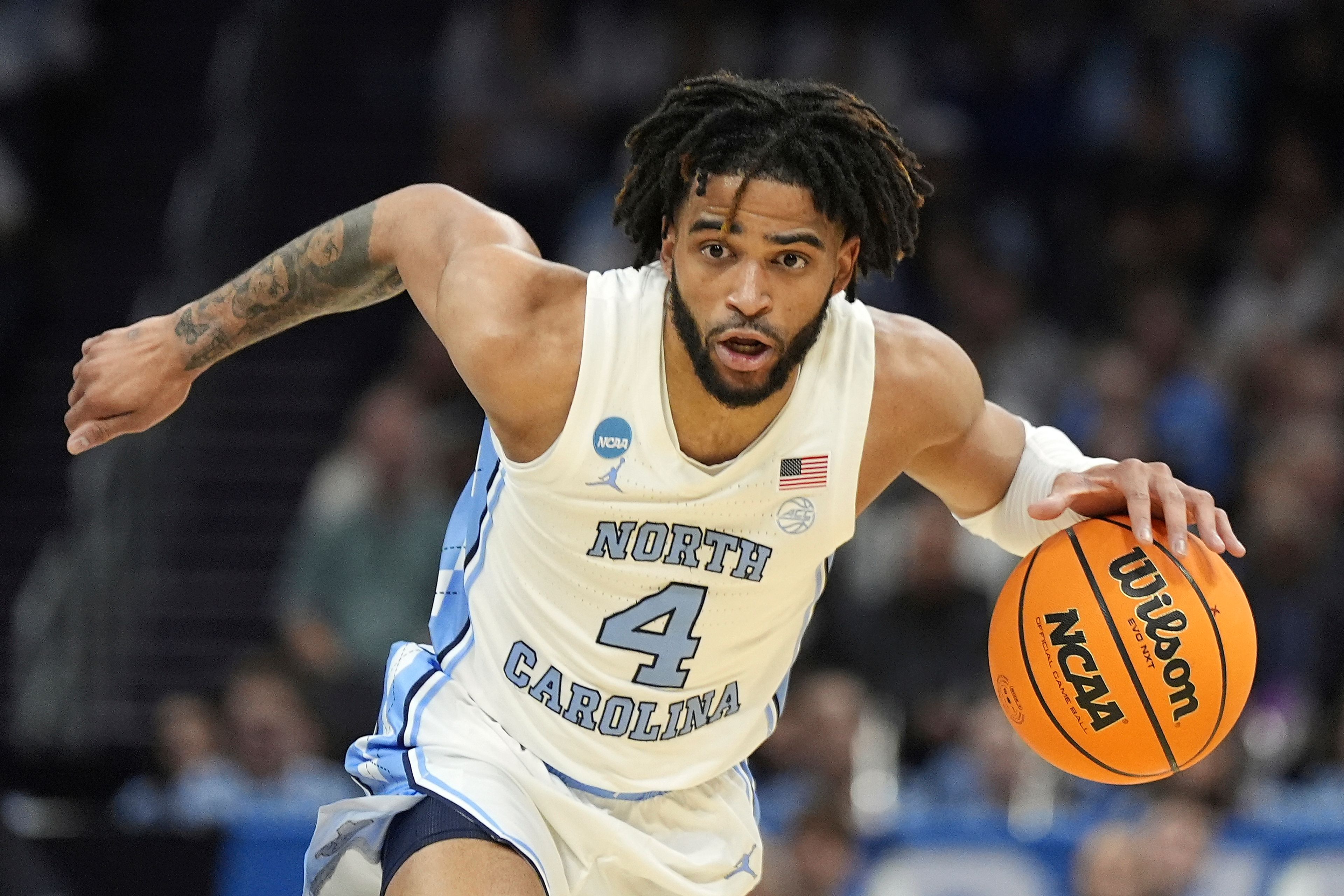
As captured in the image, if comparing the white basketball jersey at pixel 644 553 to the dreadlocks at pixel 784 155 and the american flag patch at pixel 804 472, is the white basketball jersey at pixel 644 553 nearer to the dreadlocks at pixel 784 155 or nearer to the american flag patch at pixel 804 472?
the american flag patch at pixel 804 472

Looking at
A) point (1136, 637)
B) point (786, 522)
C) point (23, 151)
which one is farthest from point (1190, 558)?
point (23, 151)

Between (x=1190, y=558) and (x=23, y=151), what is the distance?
353 inches

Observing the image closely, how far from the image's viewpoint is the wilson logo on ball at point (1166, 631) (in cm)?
354

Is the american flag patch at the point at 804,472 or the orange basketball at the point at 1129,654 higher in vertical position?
the american flag patch at the point at 804,472

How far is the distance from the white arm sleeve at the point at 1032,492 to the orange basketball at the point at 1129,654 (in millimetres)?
97

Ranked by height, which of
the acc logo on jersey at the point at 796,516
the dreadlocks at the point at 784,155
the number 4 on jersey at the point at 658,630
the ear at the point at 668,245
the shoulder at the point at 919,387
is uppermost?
the dreadlocks at the point at 784,155

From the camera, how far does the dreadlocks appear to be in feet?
11.1

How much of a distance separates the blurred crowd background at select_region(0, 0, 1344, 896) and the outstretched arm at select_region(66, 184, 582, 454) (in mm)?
1714

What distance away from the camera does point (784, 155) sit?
3379mm

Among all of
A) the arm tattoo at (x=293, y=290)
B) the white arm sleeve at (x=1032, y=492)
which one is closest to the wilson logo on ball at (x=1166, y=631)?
the white arm sleeve at (x=1032, y=492)

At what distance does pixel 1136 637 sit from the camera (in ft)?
11.7

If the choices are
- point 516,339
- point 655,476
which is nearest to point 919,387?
point 655,476

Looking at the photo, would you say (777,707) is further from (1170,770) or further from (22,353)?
(22,353)

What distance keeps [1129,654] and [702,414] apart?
975 millimetres
